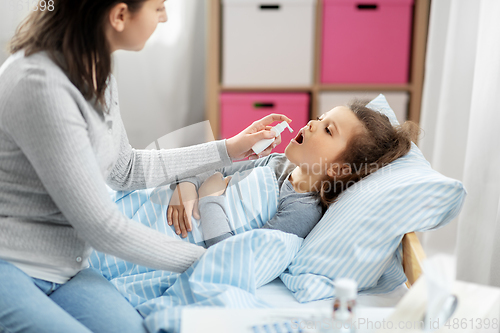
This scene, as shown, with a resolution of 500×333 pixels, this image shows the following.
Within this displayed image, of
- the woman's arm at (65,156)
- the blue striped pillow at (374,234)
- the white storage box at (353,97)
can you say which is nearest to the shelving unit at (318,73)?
the white storage box at (353,97)

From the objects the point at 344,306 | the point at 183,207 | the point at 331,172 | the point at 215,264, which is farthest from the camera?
the point at 331,172

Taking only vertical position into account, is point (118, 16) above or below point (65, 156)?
above

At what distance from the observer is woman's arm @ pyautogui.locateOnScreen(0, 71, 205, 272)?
29.9 inches

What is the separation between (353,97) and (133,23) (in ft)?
4.53

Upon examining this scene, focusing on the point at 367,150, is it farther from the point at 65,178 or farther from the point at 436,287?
the point at 65,178

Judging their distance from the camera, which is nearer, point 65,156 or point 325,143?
point 65,156

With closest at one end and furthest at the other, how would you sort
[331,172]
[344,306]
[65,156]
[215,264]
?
[344,306] < [65,156] < [215,264] < [331,172]

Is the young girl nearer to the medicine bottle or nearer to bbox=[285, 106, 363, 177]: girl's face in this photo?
bbox=[285, 106, 363, 177]: girl's face

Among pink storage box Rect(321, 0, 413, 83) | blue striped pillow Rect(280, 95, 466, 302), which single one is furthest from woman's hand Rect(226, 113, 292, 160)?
pink storage box Rect(321, 0, 413, 83)

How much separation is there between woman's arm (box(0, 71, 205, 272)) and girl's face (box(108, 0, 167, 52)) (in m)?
0.15

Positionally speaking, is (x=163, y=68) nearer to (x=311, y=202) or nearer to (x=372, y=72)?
(x=372, y=72)

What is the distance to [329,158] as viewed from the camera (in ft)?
4.08

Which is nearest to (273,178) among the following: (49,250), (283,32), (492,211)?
(49,250)

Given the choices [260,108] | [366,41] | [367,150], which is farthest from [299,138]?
[366,41]
